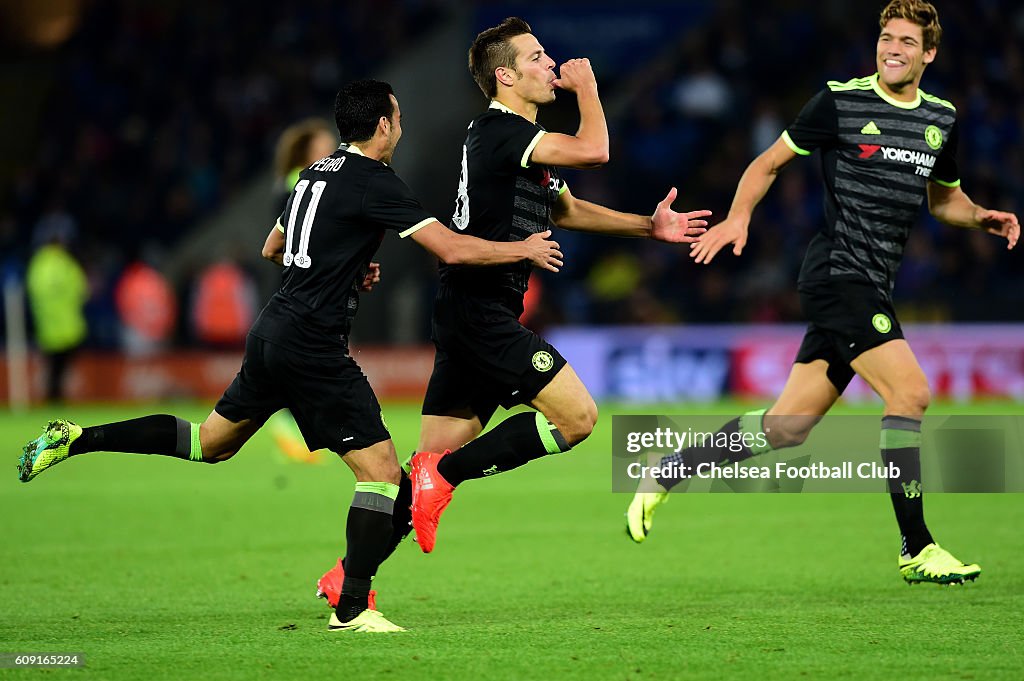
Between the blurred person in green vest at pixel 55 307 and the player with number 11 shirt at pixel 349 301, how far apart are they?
49.0 ft

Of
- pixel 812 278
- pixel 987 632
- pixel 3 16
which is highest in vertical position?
pixel 3 16

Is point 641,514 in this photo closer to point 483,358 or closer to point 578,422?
point 578,422

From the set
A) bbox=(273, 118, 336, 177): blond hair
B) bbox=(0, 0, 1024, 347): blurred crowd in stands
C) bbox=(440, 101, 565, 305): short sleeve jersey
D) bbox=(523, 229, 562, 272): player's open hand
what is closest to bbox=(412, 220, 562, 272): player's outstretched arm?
Answer: bbox=(523, 229, 562, 272): player's open hand

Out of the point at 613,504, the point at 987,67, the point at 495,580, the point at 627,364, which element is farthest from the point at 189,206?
the point at 495,580

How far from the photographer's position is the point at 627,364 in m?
20.1

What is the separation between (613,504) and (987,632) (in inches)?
200

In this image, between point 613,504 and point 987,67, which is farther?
point 987,67

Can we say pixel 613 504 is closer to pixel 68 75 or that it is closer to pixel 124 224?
pixel 124 224

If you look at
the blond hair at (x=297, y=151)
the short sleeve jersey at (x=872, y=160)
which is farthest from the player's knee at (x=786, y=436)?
the blond hair at (x=297, y=151)

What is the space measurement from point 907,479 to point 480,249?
237cm

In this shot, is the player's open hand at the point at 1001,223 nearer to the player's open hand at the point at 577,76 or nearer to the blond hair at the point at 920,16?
the blond hair at the point at 920,16

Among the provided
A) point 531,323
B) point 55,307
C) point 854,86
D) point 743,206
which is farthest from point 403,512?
point 55,307

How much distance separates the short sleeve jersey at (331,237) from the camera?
6098 millimetres

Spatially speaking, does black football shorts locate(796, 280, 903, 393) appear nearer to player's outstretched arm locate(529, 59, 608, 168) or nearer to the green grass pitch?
the green grass pitch
